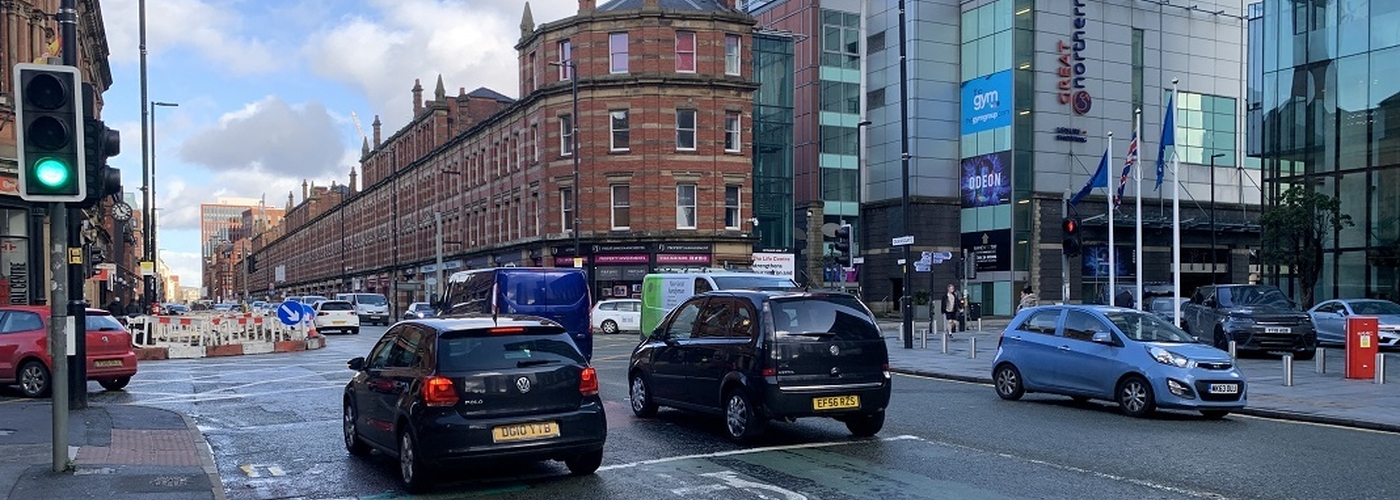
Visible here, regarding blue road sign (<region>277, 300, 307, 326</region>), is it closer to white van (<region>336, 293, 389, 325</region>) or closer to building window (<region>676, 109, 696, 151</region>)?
building window (<region>676, 109, 696, 151</region>)

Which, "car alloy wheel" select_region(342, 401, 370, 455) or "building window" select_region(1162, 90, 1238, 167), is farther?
"building window" select_region(1162, 90, 1238, 167)

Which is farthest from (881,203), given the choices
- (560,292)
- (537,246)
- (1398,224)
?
(560,292)

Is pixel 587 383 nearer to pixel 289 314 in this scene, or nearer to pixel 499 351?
pixel 499 351

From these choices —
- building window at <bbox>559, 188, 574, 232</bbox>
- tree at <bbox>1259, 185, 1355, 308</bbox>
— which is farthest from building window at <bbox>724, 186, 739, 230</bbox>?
tree at <bbox>1259, 185, 1355, 308</bbox>

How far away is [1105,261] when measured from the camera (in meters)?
60.4

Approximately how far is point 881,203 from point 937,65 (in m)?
7.83

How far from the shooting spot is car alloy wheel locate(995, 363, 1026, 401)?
16250 mm

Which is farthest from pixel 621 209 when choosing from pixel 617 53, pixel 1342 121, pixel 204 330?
pixel 1342 121

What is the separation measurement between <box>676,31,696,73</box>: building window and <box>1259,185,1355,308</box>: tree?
23.4 meters

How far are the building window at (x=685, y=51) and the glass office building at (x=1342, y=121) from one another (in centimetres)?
2202

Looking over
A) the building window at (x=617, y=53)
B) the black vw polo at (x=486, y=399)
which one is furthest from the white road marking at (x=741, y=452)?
the building window at (x=617, y=53)

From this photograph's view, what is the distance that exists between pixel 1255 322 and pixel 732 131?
28.0m

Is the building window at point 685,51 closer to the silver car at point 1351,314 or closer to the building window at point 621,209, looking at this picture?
the building window at point 621,209

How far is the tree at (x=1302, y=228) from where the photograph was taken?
34.6 metres
